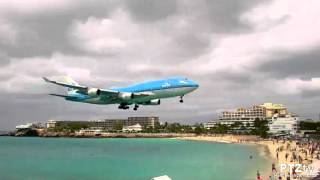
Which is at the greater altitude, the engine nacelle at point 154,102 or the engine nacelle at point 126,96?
the engine nacelle at point 126,96

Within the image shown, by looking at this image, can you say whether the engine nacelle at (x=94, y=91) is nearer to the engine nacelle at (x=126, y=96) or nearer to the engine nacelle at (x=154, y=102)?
the engine nacelle at (x=126, y=96)

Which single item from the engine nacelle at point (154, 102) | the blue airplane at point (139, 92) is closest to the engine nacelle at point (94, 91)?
the blue airplane at point (139, 92)

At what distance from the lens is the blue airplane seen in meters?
55.0

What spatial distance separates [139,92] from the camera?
5653cm

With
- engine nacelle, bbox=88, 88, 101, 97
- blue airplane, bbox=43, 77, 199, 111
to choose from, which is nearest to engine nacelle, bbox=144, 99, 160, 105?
blue airplane, bbox=43, 77, 199, 111

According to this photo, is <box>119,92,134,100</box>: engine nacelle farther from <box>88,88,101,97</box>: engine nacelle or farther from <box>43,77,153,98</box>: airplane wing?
<box>88,88,101,97</box>: engine nacelle

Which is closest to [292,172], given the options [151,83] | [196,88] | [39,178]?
[196,88]

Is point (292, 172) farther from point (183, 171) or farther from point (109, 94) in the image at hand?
point (183, 171)

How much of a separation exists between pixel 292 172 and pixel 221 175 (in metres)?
25.8

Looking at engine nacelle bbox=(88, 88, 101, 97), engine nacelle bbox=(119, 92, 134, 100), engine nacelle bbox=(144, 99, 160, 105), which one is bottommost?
engine nacelle bbox=(144, 99, 160, 105)

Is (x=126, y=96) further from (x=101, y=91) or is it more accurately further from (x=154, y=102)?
(x=154, y=102)

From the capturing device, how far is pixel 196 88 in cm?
5603

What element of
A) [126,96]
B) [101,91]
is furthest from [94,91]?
[126,96]

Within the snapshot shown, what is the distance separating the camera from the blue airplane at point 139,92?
181 ft
